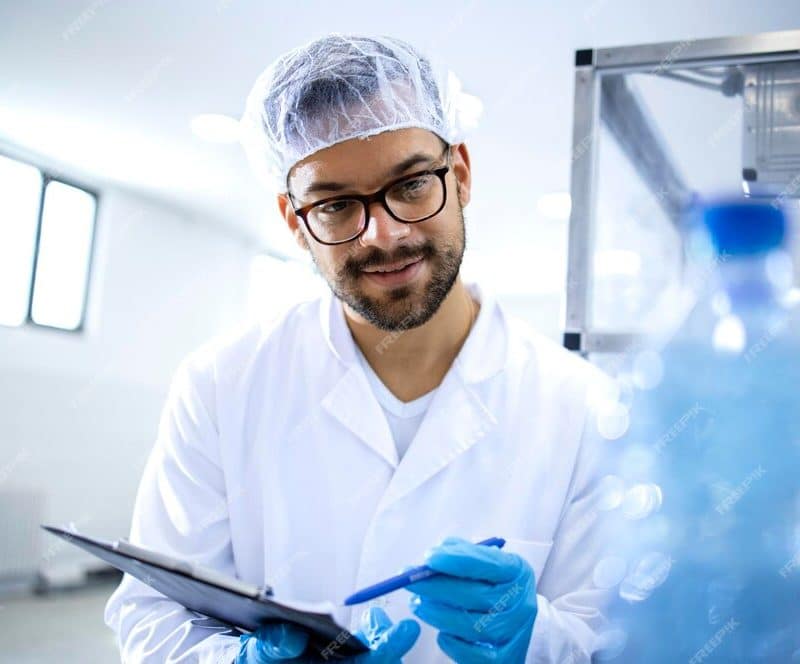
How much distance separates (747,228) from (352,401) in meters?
0.61

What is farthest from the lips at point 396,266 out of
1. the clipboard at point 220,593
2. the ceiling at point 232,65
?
the ceiling at point 232,65

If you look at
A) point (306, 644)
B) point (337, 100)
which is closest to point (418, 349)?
point (337, 100)

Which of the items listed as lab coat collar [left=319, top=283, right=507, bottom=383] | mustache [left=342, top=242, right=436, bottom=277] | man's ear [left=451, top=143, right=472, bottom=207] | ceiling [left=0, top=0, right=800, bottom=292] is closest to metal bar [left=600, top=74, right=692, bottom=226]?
man's ear [left=451, top=143, right=472, bottom=207]

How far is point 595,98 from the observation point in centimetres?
140

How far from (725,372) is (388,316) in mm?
473

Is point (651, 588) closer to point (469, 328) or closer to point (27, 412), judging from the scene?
point (469, 328)

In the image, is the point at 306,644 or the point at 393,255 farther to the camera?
the point at 393,255

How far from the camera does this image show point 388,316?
3.68 feet

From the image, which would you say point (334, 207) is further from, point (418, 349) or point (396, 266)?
point (418, 349)

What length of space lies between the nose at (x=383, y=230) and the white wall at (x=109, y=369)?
13.8 ft

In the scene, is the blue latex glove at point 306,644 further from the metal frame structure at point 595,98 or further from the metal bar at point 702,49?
the metal bar at point 702,49

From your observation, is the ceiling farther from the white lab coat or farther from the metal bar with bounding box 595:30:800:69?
the white lab coat

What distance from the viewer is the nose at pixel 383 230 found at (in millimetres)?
1076

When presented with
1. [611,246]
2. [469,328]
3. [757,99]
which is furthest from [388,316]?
[611,246]
